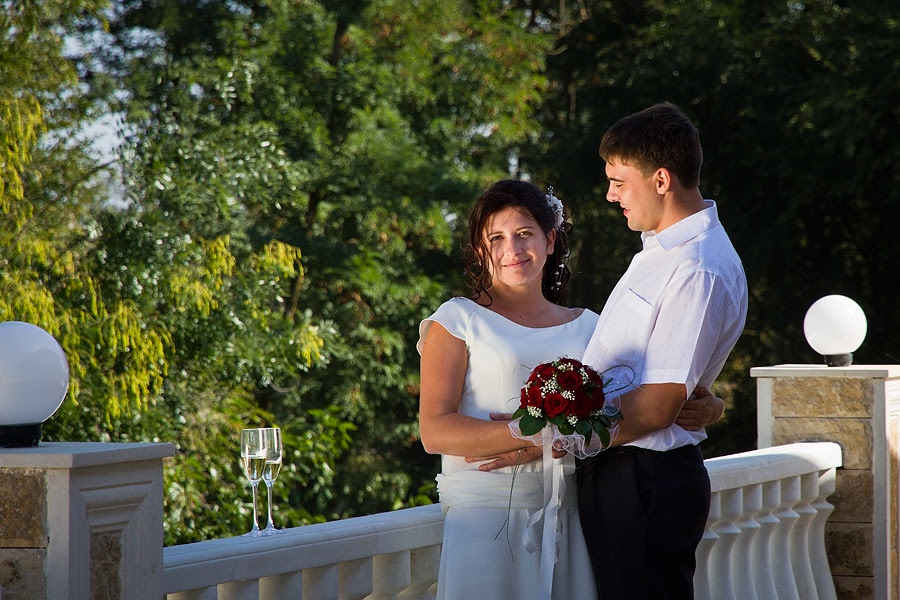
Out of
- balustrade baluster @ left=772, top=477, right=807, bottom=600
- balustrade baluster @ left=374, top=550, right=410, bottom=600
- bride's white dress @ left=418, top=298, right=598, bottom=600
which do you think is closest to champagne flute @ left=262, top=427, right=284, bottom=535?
balustrade baluster @ left=374, top=550, right=410, bottom=600

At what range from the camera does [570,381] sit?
6.81 ft

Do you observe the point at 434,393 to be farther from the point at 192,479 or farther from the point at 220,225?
the point at 220,225

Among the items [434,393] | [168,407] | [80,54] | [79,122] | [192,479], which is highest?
[80,54]

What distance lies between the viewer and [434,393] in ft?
8.05

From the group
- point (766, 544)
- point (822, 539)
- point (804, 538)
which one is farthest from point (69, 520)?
point (822, 539)

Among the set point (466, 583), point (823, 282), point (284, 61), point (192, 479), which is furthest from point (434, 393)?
point (823, 282)

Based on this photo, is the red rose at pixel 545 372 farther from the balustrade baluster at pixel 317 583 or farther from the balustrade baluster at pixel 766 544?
the balustrade baluster at pixel 766 544

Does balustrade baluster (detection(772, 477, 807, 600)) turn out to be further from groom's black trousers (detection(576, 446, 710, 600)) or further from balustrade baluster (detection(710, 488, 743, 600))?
groom's black trousers (detection(576, 446, 710, 600))

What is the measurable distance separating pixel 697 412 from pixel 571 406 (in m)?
0.34

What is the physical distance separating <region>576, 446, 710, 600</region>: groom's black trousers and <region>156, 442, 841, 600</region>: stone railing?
0.64 m

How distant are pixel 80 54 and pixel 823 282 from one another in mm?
8460

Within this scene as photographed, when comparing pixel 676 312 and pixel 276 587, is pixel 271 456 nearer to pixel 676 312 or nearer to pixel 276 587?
pixel 276 587

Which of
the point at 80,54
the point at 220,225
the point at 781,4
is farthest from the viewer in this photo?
the point at 781,4

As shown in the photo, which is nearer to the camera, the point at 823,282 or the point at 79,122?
the point at 79,122
